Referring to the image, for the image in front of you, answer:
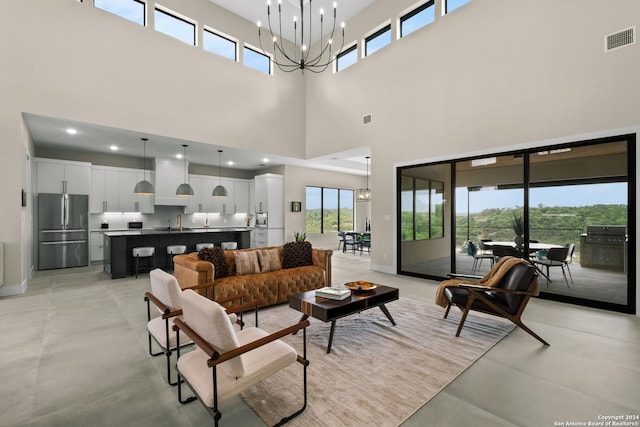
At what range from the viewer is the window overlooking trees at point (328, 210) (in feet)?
36.2

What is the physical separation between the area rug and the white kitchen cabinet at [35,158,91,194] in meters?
6.96

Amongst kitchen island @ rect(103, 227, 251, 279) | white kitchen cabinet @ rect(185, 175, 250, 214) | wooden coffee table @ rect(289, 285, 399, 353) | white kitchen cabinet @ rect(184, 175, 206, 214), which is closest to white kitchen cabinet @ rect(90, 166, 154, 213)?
white kitchen cabinet @ rect(184, 175, 206, 214)

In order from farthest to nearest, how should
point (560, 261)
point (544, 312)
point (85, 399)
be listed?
point (560, 261) < point (544, 312) < point (85, 399)

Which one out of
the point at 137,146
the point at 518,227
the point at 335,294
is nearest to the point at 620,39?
the point at 518,227

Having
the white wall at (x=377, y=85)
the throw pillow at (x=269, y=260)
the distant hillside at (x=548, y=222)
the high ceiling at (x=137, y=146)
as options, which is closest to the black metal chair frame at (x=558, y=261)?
the distant hillside at (x=548, y=222)

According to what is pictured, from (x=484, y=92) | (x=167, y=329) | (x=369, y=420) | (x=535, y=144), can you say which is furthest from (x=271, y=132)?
(x=369, y=420)

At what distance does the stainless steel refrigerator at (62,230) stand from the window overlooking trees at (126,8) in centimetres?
450

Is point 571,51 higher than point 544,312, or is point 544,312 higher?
point 571,51

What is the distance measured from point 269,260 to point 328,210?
703 cm

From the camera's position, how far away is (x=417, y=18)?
6.61 meters

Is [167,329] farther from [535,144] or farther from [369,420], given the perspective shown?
[535,144]

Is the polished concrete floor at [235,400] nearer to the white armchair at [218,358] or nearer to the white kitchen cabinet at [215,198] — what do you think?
Result: the white armchair at [218,358]

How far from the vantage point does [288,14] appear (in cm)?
754

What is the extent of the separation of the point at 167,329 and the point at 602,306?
5620mm
